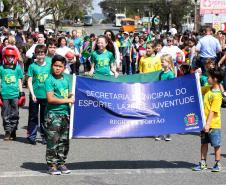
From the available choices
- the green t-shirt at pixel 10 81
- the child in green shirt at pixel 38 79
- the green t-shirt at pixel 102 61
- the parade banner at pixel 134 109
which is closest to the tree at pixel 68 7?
the green t-shirt at pixel 102 61

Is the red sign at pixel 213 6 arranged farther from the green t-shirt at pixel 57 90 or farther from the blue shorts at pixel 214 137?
the green t-shirt at pixel 57 90

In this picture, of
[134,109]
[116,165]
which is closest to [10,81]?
[116,165]

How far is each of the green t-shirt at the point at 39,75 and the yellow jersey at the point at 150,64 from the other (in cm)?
255

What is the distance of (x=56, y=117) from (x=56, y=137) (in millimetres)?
261

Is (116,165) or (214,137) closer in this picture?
(214,137)

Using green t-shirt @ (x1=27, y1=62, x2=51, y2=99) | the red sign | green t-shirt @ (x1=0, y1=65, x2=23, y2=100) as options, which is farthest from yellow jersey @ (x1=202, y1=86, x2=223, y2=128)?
the red sign

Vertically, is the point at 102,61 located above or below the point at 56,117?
above

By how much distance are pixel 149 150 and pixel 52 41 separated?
291 cm

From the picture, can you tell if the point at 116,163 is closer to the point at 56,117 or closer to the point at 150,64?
the point at 56,117

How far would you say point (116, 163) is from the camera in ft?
31.4

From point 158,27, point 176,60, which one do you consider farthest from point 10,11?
point 176,60

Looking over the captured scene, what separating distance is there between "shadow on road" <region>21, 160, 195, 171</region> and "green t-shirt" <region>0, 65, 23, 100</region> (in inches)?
Answer: 86.3

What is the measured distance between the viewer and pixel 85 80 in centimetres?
905

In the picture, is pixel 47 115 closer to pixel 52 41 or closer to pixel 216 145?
pixel 216 145
